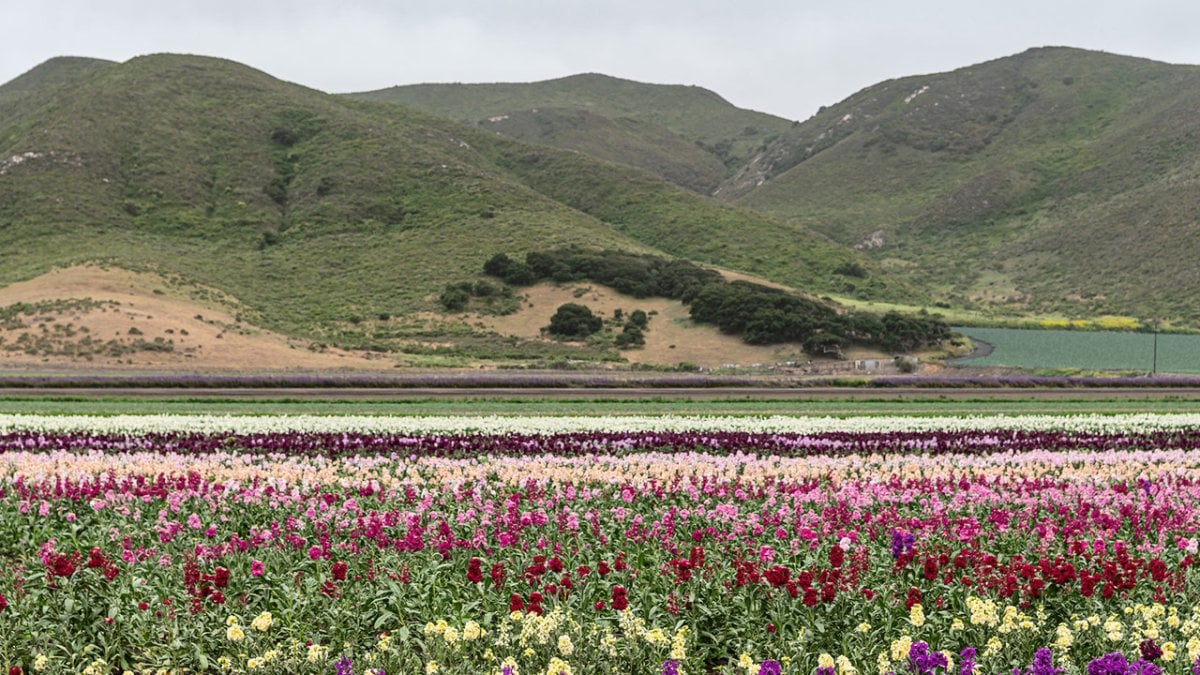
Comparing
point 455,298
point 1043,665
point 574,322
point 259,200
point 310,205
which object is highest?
point 259,200

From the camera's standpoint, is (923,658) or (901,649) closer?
(923,658)

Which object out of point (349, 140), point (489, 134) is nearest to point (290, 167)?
point (349, 140)

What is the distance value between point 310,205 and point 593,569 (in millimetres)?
102397

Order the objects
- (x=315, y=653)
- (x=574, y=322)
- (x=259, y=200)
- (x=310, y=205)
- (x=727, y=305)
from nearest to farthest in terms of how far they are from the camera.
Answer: (x=315, y=653) < (x=574, y=322) < (x=727, y=305) < (x=310, y=205) < (x=259, y=200)

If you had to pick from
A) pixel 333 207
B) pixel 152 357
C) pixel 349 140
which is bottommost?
pixel 152 357

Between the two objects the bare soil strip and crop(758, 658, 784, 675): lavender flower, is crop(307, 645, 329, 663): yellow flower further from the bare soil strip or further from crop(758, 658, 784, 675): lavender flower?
the bare soil strip

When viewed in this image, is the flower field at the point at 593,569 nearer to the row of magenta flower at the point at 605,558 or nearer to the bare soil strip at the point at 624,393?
the row of magenta flower at the point at 605,558

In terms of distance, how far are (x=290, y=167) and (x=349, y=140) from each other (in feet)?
28.0

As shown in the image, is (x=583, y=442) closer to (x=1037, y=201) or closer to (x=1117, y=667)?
(x=1117, y=667)

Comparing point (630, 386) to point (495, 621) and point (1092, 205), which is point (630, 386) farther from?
point (1092, 205)

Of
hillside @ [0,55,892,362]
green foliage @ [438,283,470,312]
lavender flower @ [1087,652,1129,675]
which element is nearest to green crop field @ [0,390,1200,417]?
lavender flower @ [1087,652,1129,675]

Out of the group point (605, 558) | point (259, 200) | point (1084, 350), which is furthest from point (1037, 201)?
point (605, 558)

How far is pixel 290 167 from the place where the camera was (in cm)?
11806

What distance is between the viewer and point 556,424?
25094 mm
